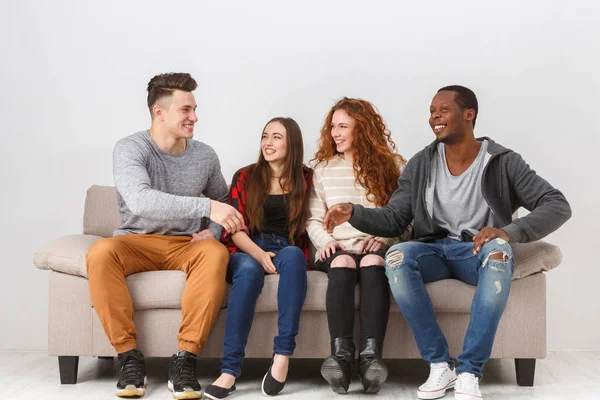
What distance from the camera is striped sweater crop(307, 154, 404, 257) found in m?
3.08

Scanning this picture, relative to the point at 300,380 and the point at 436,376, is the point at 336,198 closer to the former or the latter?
the point at 300,380

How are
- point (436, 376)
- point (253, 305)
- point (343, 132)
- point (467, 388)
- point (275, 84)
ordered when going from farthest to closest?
point (275, 84) → point (343, 132) → point (253, 305) → point (436, 376) → point (467, 388)

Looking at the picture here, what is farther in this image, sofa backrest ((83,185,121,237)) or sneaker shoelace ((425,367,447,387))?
sofa backrest ((83,185,121,237))

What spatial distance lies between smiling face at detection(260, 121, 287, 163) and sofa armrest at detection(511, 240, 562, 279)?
3.13 feet

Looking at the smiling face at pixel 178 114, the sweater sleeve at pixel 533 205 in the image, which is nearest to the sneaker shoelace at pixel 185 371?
the smiling face at pixel 178 114

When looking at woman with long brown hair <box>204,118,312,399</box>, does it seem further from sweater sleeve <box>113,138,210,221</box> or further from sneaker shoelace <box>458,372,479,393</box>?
sneaker shoelace <box>458,372,479,393</box>

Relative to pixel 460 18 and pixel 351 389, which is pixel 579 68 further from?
pixel 351 389

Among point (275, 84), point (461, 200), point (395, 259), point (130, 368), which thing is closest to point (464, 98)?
point (461, 200)

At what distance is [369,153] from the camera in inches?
127

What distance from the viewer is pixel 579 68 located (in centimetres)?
377

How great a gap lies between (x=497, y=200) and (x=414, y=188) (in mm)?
309

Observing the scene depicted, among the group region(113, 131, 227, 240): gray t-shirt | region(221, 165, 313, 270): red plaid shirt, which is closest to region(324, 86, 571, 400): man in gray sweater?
region(221, 165, 313, 270): red plaid shirt

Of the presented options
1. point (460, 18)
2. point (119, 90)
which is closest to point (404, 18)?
point (460, 18)

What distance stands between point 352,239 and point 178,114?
82cm
